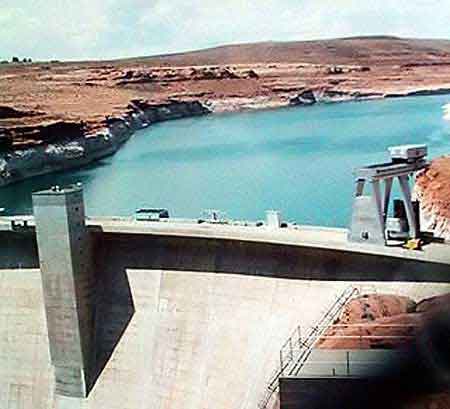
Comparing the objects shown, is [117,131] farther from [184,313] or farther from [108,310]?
[184,313]

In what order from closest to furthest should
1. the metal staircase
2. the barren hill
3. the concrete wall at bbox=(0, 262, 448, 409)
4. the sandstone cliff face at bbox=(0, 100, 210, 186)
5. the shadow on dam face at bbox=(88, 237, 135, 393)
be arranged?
1. the metal staircase
2. the concrete wall at bbox=(0, 262, 448, 409)
3. the shadow on dam face at bbox=(88, 237, 135, 393)
4. the sandstone cliff face at bbox=(0, 100, 210, 186)
5. the barren hill

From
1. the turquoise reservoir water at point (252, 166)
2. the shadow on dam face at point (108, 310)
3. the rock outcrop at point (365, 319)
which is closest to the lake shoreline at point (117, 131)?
the turquoise reservoir water at point (252, 166)

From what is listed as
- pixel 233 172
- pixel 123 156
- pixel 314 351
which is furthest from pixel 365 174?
pixel 123 156

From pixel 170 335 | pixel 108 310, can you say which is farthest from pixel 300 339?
pixel 108 310

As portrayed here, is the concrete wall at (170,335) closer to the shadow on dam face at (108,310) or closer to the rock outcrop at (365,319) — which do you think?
the shadow on dam face at (108,310)

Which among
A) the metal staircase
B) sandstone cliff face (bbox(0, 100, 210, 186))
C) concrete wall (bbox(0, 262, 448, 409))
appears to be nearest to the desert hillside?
sandstone cliff face (bbox(0, 100, 210, 186))

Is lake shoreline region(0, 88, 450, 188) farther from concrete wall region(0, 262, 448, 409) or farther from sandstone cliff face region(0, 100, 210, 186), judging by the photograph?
concrete wall region(0, 262, 448, 409)
